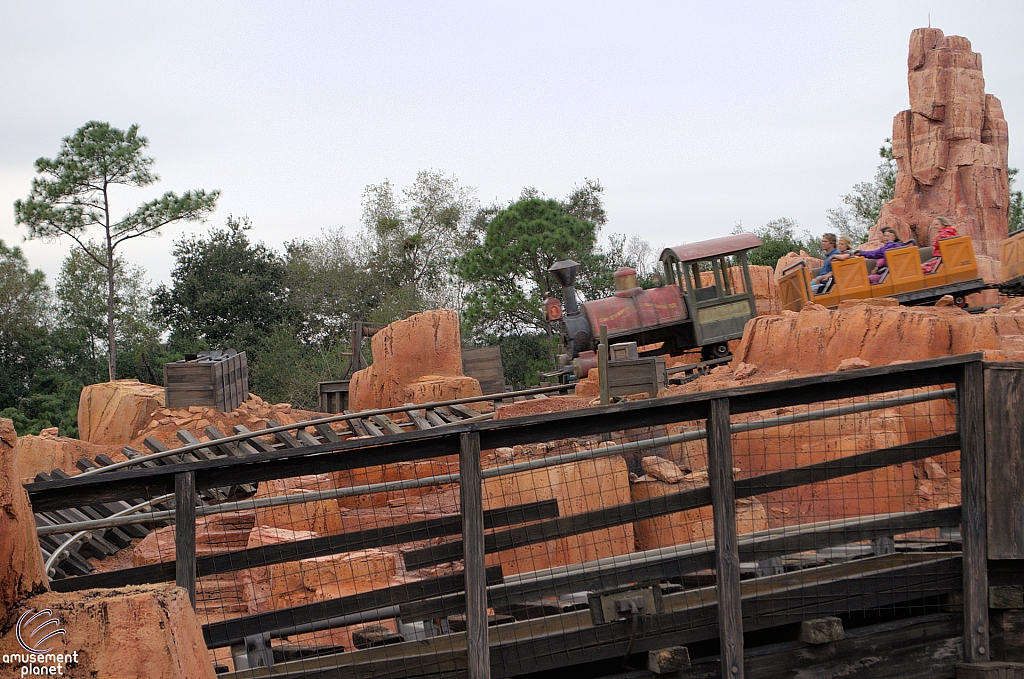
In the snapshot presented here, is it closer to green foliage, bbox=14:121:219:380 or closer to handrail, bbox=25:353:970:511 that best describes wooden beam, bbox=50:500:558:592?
handrail, bbox=25:353:970:511

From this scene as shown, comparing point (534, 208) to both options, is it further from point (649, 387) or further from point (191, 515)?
point (191, 515)

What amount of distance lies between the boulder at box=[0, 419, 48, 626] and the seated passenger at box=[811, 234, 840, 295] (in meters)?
14.9

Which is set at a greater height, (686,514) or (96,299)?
(96,299)

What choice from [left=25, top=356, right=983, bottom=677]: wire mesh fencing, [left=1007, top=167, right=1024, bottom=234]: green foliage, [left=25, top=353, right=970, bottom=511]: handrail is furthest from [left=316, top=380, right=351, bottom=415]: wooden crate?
[left=1007, top=167, right=1024, bottom=234]: green foliage

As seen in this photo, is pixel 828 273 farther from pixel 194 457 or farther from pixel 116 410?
pixel 116 410

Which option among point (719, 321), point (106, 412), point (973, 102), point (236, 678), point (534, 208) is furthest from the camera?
point (534, 208)

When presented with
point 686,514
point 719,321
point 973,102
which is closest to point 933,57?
point 973,102

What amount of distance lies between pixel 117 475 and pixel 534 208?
100 feet

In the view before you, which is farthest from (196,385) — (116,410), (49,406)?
(49,406)

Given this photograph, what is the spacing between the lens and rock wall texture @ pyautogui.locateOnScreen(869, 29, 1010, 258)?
3006cm

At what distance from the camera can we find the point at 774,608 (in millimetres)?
4223

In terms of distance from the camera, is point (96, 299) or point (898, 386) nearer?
point (898, 386)

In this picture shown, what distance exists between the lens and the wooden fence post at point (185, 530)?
149 inches

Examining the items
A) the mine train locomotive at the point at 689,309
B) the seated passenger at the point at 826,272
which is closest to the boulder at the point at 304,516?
the mine train locomotive at the point at 689,309
